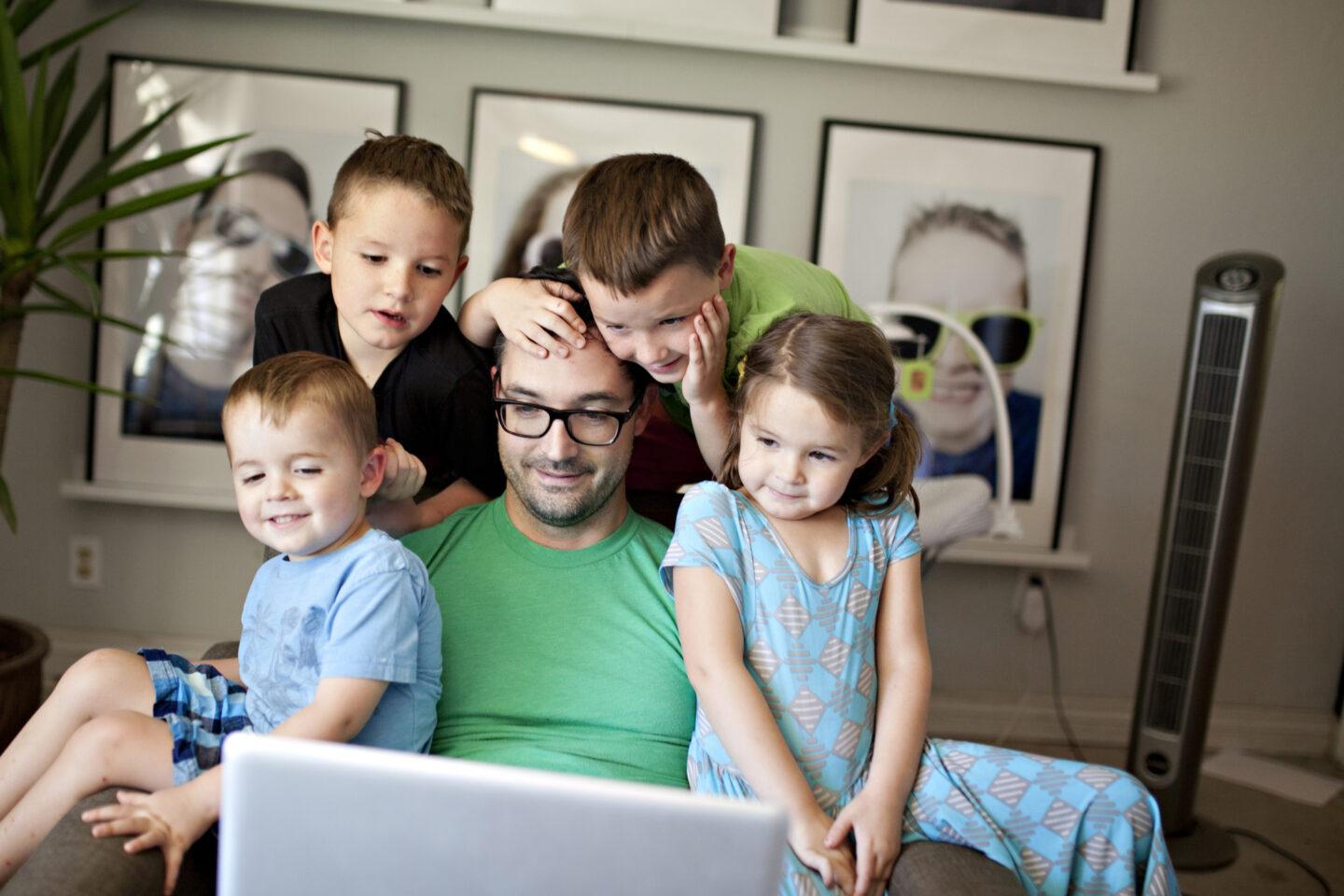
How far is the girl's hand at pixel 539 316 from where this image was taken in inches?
61.4

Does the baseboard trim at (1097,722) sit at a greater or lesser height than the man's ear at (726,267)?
lesser

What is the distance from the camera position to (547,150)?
308cm

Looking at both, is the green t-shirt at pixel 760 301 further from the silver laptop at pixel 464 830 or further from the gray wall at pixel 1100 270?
the gray wall at pixel 1100 270

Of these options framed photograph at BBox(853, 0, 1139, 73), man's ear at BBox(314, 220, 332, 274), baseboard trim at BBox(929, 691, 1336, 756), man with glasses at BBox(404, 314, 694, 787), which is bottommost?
baseboard trim at BBox(929, 691, 1336, 756)

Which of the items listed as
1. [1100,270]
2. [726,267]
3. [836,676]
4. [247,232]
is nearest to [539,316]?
[726,267]

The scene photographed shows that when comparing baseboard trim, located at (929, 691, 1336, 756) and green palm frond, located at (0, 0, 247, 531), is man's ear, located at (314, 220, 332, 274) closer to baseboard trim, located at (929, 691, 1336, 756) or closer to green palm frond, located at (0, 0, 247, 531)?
green palm frond, located at (0, 0, 247, 531)

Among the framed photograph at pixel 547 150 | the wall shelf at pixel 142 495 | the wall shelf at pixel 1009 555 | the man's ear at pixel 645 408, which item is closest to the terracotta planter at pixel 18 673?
the wall shelf at pixel 142 495

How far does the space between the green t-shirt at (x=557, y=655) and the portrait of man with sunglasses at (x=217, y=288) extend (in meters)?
1.67

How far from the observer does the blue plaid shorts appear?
1.32m

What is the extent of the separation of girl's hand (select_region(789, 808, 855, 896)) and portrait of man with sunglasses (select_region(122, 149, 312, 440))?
2274mm

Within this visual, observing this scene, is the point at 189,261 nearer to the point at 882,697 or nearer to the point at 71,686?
the point at 71,686

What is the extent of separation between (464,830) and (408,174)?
104 centimetres

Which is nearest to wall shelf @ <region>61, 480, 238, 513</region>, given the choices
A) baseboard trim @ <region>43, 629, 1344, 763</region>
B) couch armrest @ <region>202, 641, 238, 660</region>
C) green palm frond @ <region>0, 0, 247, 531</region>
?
baseboard trim @ <region>43, 629, 1344, 763</region>

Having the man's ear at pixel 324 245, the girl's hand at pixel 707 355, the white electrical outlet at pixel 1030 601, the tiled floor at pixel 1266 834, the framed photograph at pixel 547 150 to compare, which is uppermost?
the framed photograph at pixel 547 150
